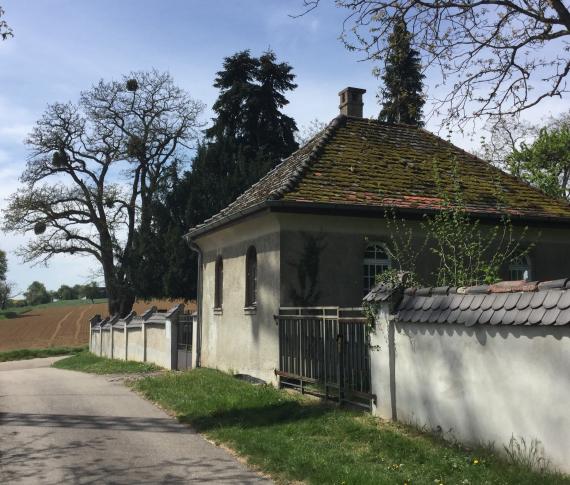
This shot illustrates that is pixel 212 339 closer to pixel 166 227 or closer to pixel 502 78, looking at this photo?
pixel 502 78

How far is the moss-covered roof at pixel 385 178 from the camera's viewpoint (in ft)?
43.8

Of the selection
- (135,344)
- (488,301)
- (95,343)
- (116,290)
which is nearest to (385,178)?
(488,301)

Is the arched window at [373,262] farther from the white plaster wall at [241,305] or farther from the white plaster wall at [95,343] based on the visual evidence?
the white plaster wall at [95,343]

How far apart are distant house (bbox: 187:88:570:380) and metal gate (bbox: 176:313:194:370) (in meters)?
0.91

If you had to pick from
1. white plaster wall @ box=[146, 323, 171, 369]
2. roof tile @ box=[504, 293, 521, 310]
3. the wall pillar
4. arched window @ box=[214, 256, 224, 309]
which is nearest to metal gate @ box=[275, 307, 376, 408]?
the wall pillar

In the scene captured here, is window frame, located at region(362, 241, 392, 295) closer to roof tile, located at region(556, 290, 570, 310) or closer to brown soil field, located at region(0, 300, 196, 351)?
roof tile, located at region(556, 290, 570, 310)

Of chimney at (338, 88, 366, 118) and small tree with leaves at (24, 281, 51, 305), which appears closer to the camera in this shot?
chimney at (338, 88, 366, 118)

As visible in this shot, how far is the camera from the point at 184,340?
1886 cm

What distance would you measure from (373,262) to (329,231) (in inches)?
53.3

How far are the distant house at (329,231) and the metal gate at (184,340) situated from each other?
907mm

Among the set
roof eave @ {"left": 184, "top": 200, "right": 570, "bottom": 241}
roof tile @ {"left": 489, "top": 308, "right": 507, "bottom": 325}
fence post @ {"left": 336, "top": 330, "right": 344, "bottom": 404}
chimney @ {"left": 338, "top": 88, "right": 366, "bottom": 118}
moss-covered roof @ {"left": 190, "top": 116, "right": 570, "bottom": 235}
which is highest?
chimney @ {"left": 338, "top": 88, "right": 366, "bottom": 118}

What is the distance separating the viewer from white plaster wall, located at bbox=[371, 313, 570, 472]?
5594mm

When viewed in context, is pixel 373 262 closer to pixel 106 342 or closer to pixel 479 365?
pixel 479 365

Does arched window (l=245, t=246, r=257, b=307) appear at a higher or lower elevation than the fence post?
higher
